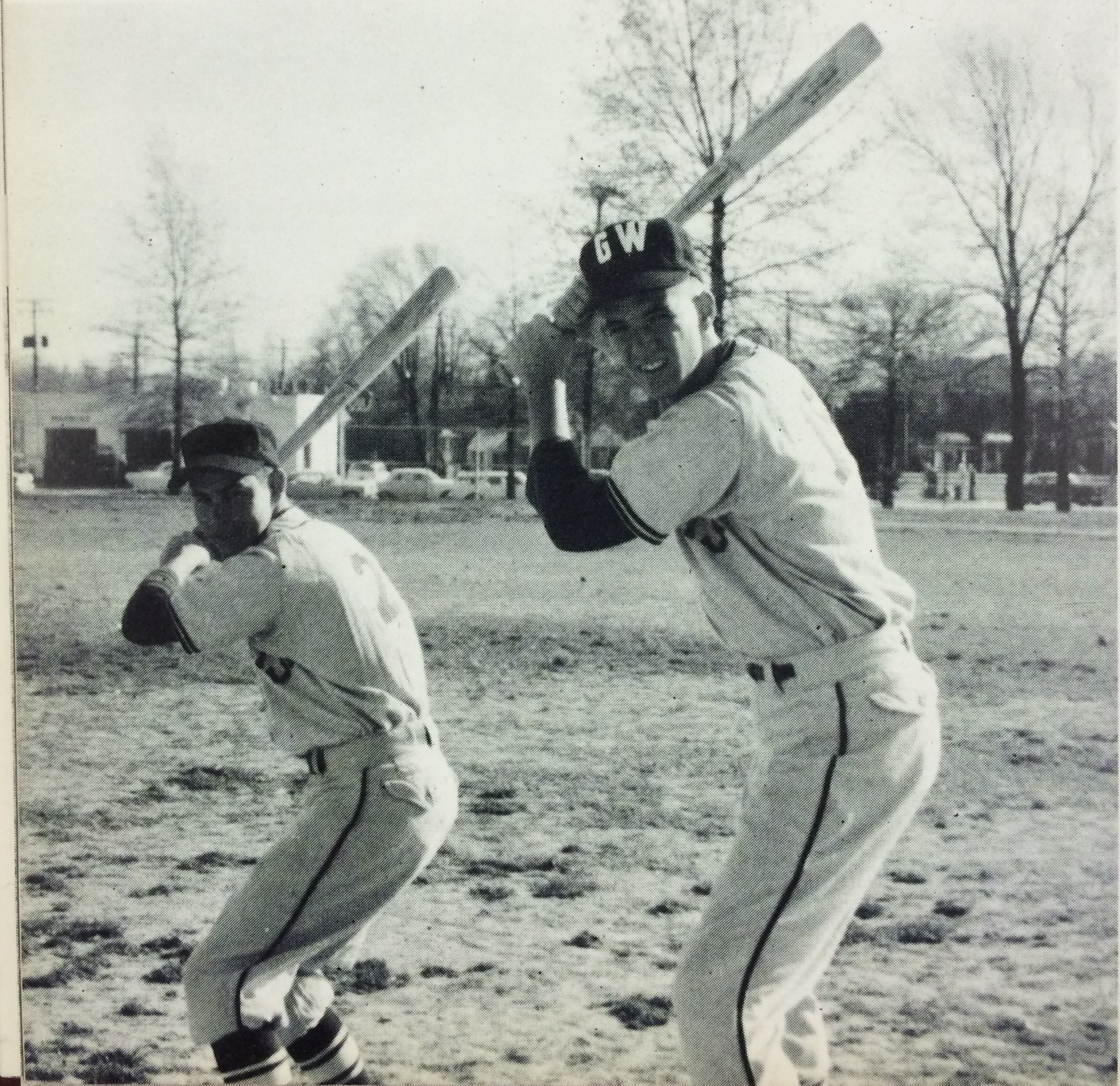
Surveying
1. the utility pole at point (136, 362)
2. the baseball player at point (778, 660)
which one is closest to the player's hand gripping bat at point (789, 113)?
the baseball player at point (778, 660)

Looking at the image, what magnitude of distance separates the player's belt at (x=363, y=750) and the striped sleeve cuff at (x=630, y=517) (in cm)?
80

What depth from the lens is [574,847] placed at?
427cm

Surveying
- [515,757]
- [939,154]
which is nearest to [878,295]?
[939,154]

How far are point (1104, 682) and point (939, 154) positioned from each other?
5.64ft

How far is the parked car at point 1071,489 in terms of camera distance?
3.95m

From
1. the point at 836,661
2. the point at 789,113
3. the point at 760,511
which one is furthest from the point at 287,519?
the point at 789,113

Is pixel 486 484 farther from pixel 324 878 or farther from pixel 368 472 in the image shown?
pixel 324 878

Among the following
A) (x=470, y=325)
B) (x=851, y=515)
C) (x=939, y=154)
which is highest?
(x=939, y=154)

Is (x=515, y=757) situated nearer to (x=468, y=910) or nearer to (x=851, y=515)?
(x=468, y=910)

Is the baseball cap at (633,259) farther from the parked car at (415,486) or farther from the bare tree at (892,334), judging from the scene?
the parked car at (415,486)

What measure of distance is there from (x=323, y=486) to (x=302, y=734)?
3091 millimetres

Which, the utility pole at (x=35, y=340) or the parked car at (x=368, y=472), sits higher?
the utility pole at (x=35, y=340)

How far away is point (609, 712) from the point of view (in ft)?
17.4

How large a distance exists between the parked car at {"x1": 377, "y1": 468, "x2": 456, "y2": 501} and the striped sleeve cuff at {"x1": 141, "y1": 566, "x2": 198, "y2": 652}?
3.90 meters
